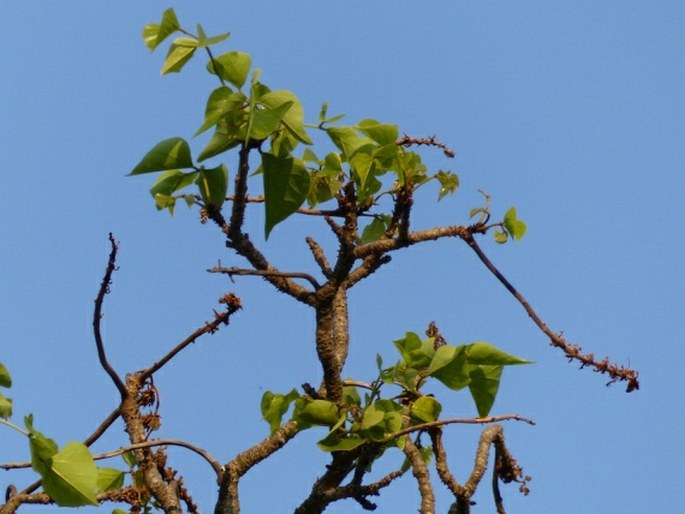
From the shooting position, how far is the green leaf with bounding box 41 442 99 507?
1912 millimetres

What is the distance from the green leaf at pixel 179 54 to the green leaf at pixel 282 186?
237 mm

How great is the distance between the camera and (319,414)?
2.09 m

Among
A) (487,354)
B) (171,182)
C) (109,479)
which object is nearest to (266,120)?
(171,182)

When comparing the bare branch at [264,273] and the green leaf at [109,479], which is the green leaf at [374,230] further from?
the green leaf at [109,479]

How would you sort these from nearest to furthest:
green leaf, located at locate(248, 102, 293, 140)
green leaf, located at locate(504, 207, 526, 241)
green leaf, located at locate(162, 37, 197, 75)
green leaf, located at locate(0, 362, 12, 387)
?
green leaf, located at locate(248, 102, 293, 140) → green leaf, located at locate(162, 37, 197, 75) → green leaf, located at locate(0, 362, 12, 387) → green leaf, located at locate(504, 207, 526, 241)

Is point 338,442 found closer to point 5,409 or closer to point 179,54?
point 5,409

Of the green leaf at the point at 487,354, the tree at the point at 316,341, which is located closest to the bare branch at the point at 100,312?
the tree at the point at 316,341

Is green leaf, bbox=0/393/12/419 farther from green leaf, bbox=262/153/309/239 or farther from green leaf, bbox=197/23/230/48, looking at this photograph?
green leaf, bbox=197/23/230/48

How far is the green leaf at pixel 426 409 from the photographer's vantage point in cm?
216

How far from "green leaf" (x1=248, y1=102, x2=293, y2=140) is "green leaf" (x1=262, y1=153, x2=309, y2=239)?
108 mm

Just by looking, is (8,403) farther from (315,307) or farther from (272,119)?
(272,119)

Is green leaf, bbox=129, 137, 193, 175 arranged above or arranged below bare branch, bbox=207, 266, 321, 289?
above

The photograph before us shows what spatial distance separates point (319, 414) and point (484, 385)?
37 cm

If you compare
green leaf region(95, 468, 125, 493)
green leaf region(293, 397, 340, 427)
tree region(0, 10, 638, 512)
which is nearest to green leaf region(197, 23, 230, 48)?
tree region(0, 10, 638, 512)
